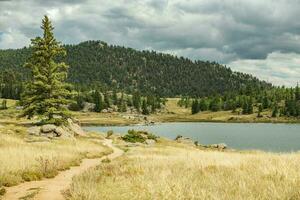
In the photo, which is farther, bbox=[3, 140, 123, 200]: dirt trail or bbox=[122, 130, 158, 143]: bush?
bbox=[122, 130, 158, 143]: bush

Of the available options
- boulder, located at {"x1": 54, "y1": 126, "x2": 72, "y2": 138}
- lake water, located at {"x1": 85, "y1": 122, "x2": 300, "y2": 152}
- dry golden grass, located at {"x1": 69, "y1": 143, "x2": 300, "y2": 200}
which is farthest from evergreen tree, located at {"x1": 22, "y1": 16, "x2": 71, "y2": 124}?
dry golden grass, located at {"x1": 69, "y1": 143, "x2": 300, "y2": 200}

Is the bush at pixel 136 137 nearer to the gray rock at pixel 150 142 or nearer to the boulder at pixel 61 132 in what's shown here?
the gray rock at pixel 150 142

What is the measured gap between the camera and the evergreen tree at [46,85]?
63.1 meters

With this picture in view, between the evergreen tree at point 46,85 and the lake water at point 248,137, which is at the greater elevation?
the evergreen tree at point 46,85

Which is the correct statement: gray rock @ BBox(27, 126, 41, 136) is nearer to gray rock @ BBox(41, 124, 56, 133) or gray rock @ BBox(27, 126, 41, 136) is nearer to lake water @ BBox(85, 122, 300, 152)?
gray rock @ BBox(41, 124, 56, 133)

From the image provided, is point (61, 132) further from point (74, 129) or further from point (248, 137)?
point (248, 137)

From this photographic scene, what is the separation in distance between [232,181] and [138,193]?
341 centimetres

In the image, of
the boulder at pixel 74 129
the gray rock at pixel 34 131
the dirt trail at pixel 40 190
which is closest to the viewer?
the dirt trail at pixel 40 190

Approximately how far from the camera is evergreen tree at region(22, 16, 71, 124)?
63062 millimetres

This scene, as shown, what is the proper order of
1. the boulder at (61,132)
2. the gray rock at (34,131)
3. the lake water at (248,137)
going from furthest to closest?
the lake water at (248,137), the boulder at (61,132), the gray rock at (34,131)

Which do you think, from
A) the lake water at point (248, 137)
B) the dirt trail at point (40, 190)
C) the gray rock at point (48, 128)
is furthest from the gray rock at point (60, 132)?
the dirt trail at point (40, 190)

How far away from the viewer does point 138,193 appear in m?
14.1

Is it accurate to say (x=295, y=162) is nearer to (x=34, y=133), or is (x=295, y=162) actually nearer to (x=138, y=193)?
(x=138, y=193)

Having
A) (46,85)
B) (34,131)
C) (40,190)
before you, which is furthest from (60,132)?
(40,190)
